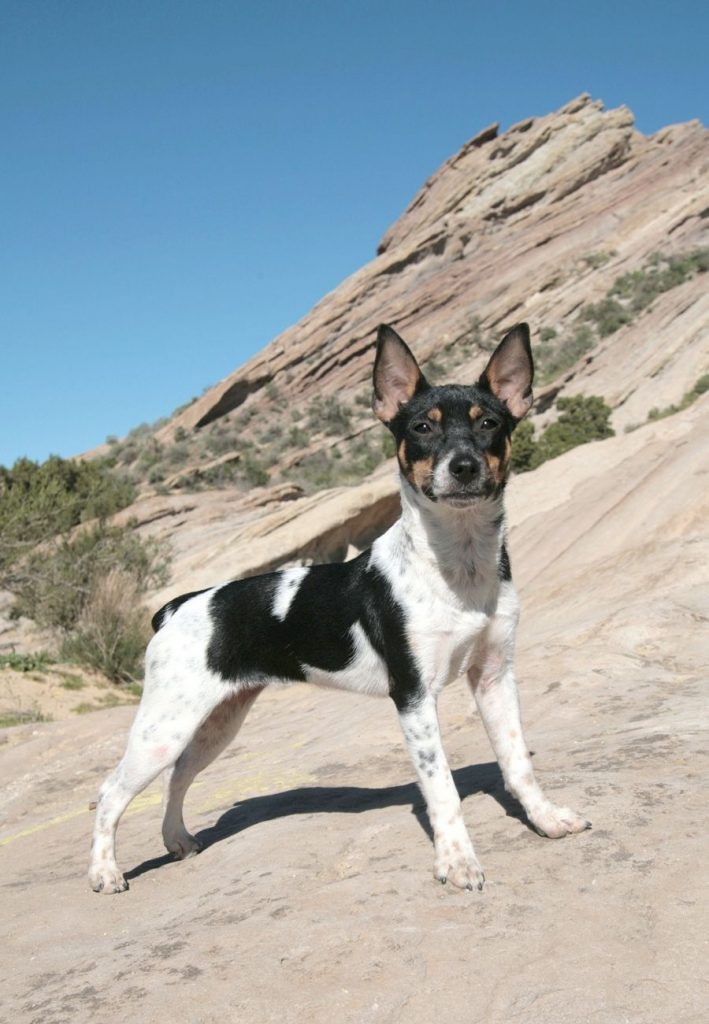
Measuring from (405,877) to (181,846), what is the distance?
1.85 m

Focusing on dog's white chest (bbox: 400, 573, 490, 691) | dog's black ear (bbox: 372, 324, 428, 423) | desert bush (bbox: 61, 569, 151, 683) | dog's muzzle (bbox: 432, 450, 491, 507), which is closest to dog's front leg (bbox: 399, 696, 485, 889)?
dog's white chest (bbox: 400, 573, 490, 691)

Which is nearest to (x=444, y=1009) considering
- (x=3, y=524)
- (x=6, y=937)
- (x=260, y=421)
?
(x=6, y=937)

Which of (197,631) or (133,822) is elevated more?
(197,631)

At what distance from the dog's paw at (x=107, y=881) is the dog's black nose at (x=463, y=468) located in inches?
103

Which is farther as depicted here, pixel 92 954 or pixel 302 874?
pixel 302 874

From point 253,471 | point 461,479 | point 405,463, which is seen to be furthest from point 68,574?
point 253,471

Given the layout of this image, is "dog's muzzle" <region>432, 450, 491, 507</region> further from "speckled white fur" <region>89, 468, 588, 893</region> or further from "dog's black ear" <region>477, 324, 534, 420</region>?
"dog's black ear" <region>477, 324, 534, 420</region>

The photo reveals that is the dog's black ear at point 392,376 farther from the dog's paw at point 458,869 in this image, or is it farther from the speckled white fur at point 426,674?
the dog's paw at point 458,869

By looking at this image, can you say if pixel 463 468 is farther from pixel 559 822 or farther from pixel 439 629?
pixel 559 822

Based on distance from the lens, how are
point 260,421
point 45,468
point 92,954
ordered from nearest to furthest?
point 92,954 → point 45,468 → point 260,421

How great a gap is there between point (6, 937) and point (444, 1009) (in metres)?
2.30

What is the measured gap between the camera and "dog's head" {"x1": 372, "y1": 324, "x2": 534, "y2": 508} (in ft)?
12.4

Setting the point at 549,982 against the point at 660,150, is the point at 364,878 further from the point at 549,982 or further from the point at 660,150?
the point at 660,150

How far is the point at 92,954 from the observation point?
3412 mm
